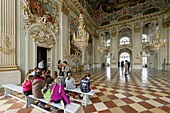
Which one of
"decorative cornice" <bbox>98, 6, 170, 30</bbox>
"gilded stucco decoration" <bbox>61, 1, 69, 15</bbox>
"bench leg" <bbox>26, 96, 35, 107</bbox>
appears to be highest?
"decorative cornice" <bbox>98, 6, 170, 30</bbox>

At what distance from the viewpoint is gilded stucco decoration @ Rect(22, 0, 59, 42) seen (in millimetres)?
6266

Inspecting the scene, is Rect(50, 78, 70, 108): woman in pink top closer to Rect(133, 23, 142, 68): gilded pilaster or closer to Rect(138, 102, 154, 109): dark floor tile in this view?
Rect(138, 102, 154, 109): dark floor tile

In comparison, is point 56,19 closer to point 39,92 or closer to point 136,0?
point 39,92

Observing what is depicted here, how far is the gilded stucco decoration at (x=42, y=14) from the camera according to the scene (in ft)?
20.6

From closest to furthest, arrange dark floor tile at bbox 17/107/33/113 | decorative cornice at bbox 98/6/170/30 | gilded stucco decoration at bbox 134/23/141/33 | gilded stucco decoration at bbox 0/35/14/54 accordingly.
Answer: dark floor tile at bbox 17/107/33/113 → gilded stucco decoration at bbox 0/35/14/54 → decorative cornice at bbox 98/6/170/30 → gilded stucco decoration at bbox 134/23/141/33

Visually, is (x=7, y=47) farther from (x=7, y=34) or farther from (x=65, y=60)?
(x=65, y=60)

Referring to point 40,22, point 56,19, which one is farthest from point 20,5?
point 56,19

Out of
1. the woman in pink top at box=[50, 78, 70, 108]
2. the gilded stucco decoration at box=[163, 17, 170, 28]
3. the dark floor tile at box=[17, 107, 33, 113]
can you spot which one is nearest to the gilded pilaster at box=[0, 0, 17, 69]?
the dark floor tile at box=[17, 107, 33, 113]

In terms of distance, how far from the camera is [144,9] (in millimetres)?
17438

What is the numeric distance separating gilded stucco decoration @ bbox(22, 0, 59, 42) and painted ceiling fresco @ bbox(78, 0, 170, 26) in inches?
329

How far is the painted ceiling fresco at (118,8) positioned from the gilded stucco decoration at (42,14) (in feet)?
27.4

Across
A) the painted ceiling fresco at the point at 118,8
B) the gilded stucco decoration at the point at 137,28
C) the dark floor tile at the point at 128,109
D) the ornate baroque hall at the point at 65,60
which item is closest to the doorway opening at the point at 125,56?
the ornate baroque hall at the point at 65,60

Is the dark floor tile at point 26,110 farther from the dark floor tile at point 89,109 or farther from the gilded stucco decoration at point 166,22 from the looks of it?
the gilded stucco decoration at point 166,22

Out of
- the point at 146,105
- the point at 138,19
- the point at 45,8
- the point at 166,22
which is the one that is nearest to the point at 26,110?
the point at 146,105
